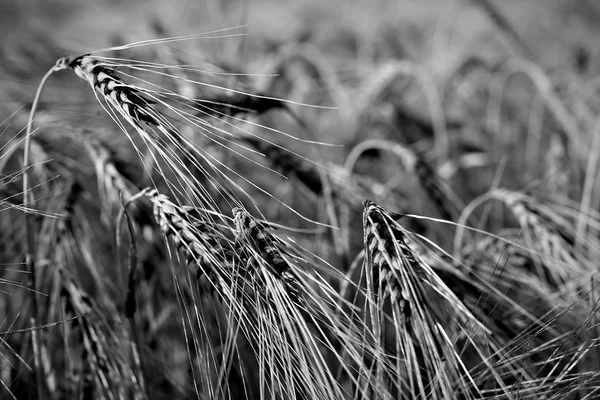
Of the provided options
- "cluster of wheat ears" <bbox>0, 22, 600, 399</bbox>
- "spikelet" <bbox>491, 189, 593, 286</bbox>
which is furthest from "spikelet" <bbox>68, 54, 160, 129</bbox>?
"spikelet" <bbox>491, 189, 593, 286</bbox>

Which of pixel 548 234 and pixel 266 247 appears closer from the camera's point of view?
pixel 266 247

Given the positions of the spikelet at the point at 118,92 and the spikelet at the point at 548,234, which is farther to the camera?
the spikelet at the point at 548,234

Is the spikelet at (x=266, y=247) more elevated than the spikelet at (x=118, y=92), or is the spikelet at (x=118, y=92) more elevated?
the spikelet at (x=118, y=92)

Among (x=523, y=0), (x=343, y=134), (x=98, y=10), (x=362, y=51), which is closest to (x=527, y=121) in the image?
(x=362, y=51)

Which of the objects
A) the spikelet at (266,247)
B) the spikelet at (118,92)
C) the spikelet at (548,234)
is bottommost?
the spikelet at (548,234)

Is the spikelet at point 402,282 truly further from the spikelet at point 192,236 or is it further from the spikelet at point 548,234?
the spikelet at point 548,234

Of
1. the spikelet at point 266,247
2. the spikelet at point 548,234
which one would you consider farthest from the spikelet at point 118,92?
the spikelet at point 548,234

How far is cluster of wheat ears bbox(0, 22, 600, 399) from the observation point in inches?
18.6

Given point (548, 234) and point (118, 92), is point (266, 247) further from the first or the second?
point (548, 234)

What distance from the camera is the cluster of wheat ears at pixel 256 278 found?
0.47 metres

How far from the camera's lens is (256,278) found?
0.49 m

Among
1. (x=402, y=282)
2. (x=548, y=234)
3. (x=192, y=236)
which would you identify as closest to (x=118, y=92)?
(x=192, y=236)

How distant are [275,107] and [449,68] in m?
0.84

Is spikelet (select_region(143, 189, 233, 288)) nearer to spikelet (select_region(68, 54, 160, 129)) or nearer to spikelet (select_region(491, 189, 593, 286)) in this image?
spikelet (select_region(68, 54, 160, 129))
